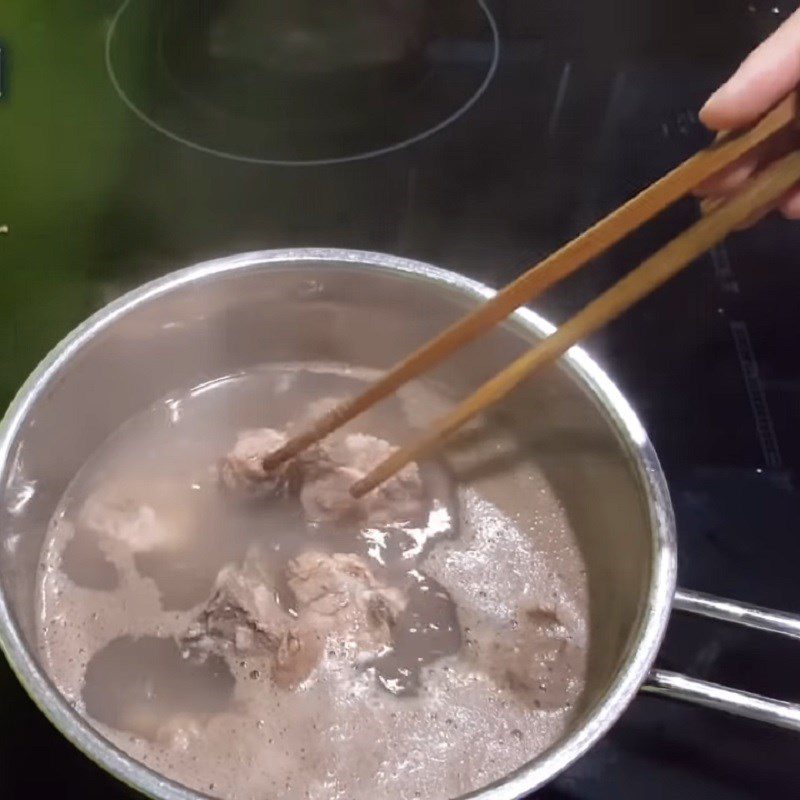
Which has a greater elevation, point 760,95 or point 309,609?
point 760,95

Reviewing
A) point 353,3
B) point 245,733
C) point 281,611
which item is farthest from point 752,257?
point 245,733

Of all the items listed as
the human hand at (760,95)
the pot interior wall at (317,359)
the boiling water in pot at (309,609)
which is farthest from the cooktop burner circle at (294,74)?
the human hand at (760,95)

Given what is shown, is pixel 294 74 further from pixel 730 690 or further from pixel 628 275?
pixel 730 690

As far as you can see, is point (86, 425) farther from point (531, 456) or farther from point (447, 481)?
point (531, 456)

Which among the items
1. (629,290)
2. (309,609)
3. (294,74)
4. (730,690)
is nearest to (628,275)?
(629,290)

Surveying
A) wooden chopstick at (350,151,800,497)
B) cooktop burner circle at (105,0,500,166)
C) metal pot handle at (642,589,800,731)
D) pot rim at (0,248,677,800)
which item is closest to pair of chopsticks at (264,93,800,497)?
wooden chopstick at (350,151,800,497)

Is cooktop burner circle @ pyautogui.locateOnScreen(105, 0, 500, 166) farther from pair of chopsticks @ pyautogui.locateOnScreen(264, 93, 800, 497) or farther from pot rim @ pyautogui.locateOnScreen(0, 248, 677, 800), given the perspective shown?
pair of chopsticks @ pyautogui.locateOnScreen(264, 93, 800, 497)

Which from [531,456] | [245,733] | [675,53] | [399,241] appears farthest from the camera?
[675,53]
